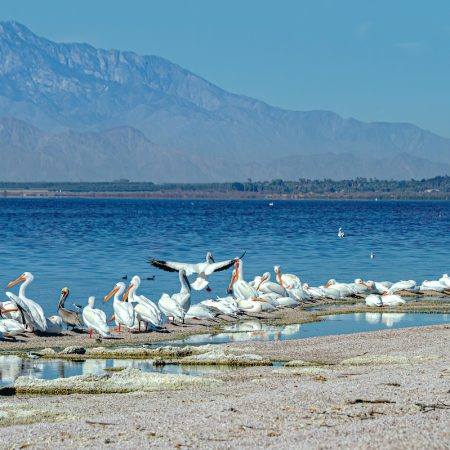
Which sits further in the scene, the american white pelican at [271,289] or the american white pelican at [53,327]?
the american white pelican at [271,289]

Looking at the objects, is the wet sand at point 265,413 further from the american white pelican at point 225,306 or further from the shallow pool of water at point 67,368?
the american white pelican at point 225,306

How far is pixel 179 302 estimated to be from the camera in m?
22.5

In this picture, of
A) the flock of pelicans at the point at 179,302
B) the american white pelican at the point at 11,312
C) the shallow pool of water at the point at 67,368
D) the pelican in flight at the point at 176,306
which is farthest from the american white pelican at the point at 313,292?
the shallow pool of water at the point at 67,368

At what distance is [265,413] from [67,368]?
592cm

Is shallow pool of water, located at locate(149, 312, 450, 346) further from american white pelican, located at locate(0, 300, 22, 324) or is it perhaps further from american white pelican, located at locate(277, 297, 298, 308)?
american white pelican, located at locate(0, 300, 22, 324)

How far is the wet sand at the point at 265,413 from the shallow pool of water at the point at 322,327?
517 cm

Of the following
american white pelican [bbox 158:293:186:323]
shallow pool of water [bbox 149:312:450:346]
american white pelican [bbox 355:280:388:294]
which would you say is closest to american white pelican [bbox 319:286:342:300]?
american white pelican [bbox 355:280:388:294]

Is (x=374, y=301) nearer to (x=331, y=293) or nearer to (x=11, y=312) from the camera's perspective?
(x=331, y=293)

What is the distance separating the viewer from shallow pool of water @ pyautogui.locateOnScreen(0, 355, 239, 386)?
51.2ft

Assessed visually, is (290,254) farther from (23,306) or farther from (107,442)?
(107,442)

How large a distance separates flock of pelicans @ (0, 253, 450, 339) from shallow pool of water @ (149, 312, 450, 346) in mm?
918

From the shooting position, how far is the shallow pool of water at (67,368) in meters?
15.6

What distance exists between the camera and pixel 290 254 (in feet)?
153

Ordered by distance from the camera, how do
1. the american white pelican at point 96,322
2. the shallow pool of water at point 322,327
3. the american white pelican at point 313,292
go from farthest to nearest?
the american white pelican at point 313,292 → the shallow pool of water at point 322,327 → the american white pelican at point 96,322
